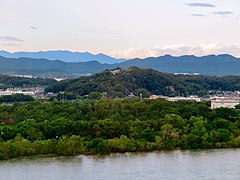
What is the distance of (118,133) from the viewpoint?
1883 centimetres

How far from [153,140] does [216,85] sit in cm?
3428

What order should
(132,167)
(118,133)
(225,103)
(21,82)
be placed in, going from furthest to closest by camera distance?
(21,82), (225,103), (118,133), (132,167)

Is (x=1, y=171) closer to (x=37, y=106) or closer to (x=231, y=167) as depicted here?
(x=231, y=167)

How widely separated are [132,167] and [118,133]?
3.88 metres

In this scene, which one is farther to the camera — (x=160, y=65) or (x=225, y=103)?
(x=160, y=65)

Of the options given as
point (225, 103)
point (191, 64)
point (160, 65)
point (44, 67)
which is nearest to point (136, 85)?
point (225, 103)

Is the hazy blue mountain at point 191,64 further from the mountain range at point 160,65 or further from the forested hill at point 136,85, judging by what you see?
the forested hill at point 136,85

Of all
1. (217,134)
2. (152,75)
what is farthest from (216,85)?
(217,134)

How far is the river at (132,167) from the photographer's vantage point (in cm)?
1396

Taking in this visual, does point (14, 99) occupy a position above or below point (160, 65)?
below

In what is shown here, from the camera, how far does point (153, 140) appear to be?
59.6ft

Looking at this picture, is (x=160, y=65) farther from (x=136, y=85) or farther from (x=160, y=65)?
(x=136, y=85)

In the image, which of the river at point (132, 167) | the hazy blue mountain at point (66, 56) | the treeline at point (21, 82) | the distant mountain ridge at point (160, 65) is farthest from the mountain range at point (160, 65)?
the river at point (132, 167)

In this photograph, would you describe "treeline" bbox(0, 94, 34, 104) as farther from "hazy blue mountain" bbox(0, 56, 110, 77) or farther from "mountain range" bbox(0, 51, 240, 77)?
"mountain range" bbox(0, 51, 240, 77)
